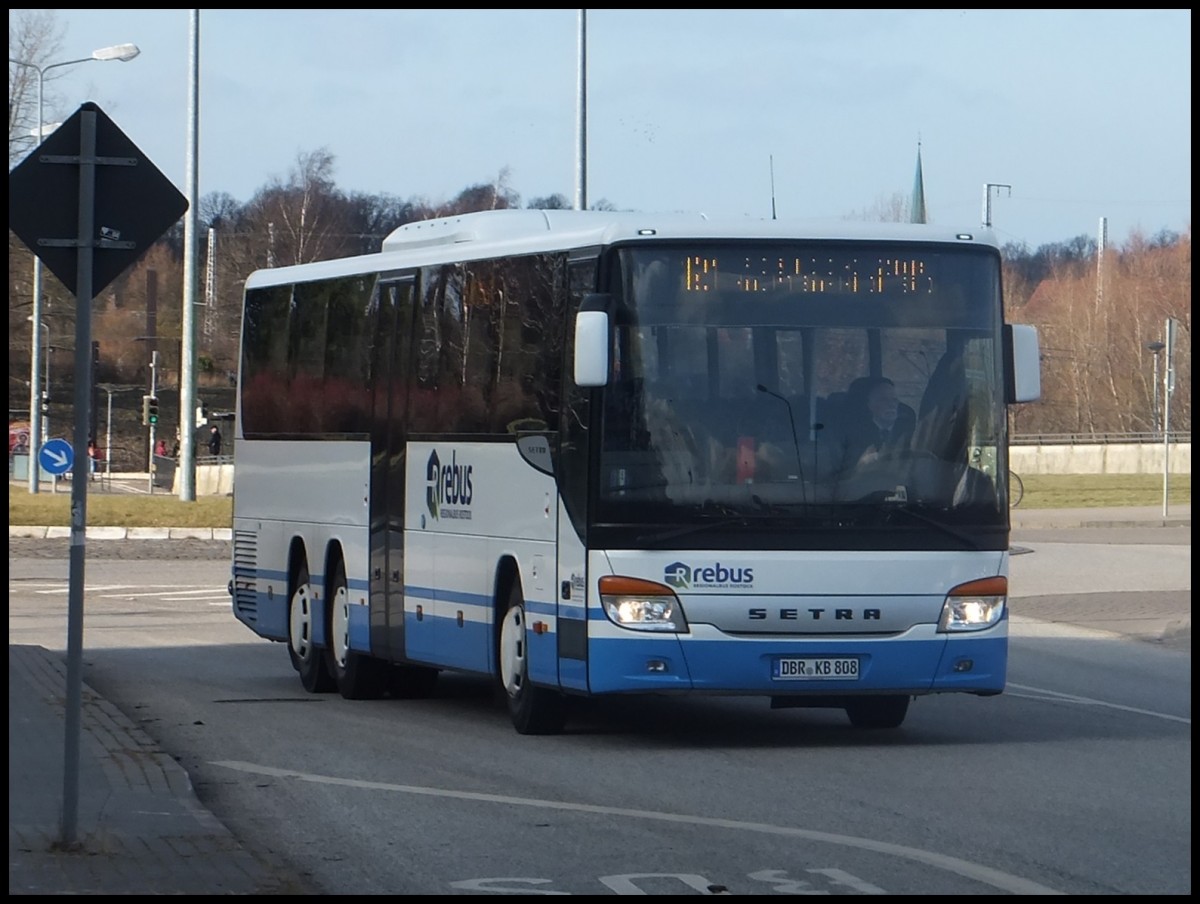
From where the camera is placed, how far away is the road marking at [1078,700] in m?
14.6

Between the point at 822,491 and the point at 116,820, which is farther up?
the point at 822,491

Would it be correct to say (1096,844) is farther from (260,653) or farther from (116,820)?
(260,653)

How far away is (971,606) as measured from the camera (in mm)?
12844

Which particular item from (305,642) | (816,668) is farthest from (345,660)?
(816,668)

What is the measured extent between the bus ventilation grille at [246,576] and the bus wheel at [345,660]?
1.88 meters

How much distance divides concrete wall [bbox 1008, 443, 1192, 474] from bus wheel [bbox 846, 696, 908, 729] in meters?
68.6

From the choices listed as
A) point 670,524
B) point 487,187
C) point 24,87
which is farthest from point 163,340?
point 670,524

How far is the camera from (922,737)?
13.4 m

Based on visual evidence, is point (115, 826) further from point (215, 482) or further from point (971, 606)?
point (215, 482)

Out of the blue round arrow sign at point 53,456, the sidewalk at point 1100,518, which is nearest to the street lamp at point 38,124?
the blue round arrow sign at point 53,456

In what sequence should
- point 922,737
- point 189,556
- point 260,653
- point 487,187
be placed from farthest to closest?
point 487,187
point 189,556
point 260,653
point 922,737

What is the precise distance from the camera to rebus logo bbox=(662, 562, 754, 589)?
12.4 m

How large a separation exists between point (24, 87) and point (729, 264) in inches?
2103

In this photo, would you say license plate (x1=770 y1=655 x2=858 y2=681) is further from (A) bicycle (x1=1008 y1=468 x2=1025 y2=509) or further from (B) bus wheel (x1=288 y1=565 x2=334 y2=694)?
(B) bus wheel (x1=288 y1=565 x2=334 y2=694)
